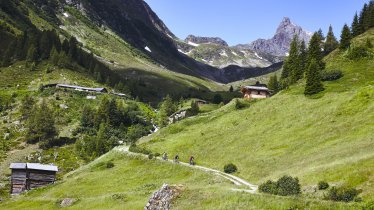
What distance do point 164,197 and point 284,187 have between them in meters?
12.5

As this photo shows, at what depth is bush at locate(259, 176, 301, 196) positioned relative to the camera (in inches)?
1590

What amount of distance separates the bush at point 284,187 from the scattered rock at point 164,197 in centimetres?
910

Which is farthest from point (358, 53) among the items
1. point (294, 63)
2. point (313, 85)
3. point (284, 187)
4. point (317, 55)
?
point (284, 187)

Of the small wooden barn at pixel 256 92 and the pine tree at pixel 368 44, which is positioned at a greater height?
the pine tree at pixel 368 44

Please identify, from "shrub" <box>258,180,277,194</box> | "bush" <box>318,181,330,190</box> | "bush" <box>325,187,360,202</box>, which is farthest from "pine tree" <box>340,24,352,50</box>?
"bush" <box>325,187,360,202</box>

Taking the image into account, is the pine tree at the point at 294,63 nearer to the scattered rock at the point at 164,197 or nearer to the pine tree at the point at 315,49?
the pine tree at the point at 315,49

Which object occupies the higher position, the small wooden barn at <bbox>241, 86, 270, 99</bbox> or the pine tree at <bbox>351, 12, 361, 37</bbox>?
the pine tree at <bbox>351, 12, 361, 37</bbox>

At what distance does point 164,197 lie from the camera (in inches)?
1752

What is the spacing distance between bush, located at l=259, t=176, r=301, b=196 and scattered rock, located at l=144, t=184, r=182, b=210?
9.10 meters

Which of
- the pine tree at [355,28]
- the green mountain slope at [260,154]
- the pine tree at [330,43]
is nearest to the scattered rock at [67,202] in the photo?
the green mountain slope at [260,154]

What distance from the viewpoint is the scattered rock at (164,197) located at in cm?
4378

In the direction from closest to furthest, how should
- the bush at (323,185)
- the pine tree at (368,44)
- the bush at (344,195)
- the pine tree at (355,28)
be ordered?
the bush at (344,195)
the bush at (323,185)
the pine tree at (368,44)
the pine tree at (355,28)

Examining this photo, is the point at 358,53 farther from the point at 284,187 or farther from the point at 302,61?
the point at 284,187

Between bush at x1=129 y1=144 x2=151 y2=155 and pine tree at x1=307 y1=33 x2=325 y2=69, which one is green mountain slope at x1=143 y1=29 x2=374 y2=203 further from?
pine tree at x1=307 y1=33 x2=325 y2=69
